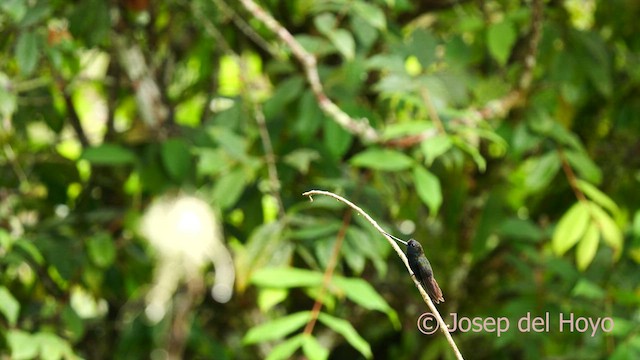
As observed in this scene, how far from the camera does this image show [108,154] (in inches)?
79.5

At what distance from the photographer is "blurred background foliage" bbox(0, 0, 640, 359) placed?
6.06 ft

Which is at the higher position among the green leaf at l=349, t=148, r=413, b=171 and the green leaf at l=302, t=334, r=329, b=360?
the green leaf at l=349, t=148, r=413, b=171

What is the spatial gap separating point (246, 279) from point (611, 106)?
1.01 meters

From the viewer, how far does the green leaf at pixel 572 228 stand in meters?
1.88

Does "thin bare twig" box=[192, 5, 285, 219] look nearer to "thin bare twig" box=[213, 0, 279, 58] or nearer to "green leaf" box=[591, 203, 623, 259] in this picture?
"thin bare twig" box=[213, 0, 279, 58]

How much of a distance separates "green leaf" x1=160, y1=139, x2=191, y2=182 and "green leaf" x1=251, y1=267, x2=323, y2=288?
35 cm

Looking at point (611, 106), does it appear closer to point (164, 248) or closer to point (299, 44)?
point (299, 44)

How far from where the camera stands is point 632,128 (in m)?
2.36

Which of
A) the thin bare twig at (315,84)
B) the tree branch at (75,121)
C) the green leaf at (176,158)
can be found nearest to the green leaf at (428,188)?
the thin bare twig at (315,84)

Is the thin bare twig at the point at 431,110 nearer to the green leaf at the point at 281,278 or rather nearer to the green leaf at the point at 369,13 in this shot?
the green leaf at the point at 369,13

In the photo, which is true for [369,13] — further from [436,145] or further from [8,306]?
[8,306]

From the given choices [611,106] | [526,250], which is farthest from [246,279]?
[611,106]

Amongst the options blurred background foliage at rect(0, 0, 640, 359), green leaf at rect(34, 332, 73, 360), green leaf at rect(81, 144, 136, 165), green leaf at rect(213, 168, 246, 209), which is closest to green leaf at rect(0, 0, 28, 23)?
blurred background foliage at rect(0, 0, 640, 359)

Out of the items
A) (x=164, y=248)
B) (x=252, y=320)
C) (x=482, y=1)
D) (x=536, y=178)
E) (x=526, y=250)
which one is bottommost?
(x=252, y=320)
